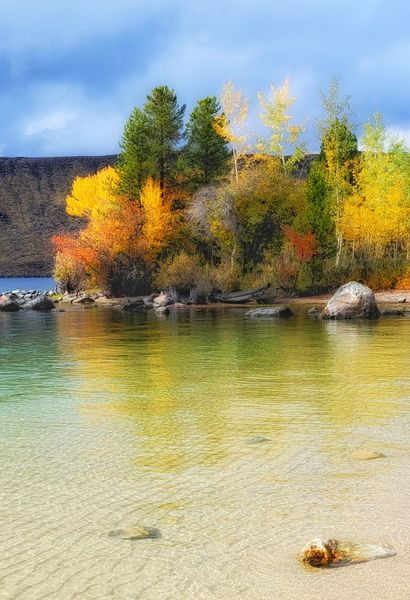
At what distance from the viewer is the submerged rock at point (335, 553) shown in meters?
4.79

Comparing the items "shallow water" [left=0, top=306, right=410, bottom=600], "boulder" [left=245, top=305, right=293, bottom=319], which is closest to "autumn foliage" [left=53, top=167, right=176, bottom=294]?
"boulder" [left=245, top=305, right=293, bottom=319]

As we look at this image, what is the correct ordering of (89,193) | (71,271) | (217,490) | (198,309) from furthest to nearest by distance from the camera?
(89,193) → (71,271) → (198,309) → (217,490)

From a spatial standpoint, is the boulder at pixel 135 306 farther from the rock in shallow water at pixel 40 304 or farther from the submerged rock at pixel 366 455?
the submerged rock at pixel 366 455

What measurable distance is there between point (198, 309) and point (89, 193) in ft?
94.6

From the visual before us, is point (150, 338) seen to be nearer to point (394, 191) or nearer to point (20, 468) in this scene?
point (20, 468)

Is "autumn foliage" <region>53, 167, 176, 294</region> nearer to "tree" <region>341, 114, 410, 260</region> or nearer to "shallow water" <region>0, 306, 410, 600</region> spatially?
"tree" <region>341, 114, 410, 260</region>

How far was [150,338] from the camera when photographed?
830 inches

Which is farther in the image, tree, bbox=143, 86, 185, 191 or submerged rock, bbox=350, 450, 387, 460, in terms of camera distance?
tree, bbox=143, 86, 185, 191

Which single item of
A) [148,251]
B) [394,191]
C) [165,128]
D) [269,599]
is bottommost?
[269,599]

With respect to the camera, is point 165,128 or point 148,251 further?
point 165,128

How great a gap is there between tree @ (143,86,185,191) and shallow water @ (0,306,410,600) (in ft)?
119

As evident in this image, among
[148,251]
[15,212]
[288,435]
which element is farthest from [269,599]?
[15,212]

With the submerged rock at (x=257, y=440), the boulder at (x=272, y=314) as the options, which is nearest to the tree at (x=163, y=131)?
the boulder at (x=272, y=314)

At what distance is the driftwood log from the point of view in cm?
3844
